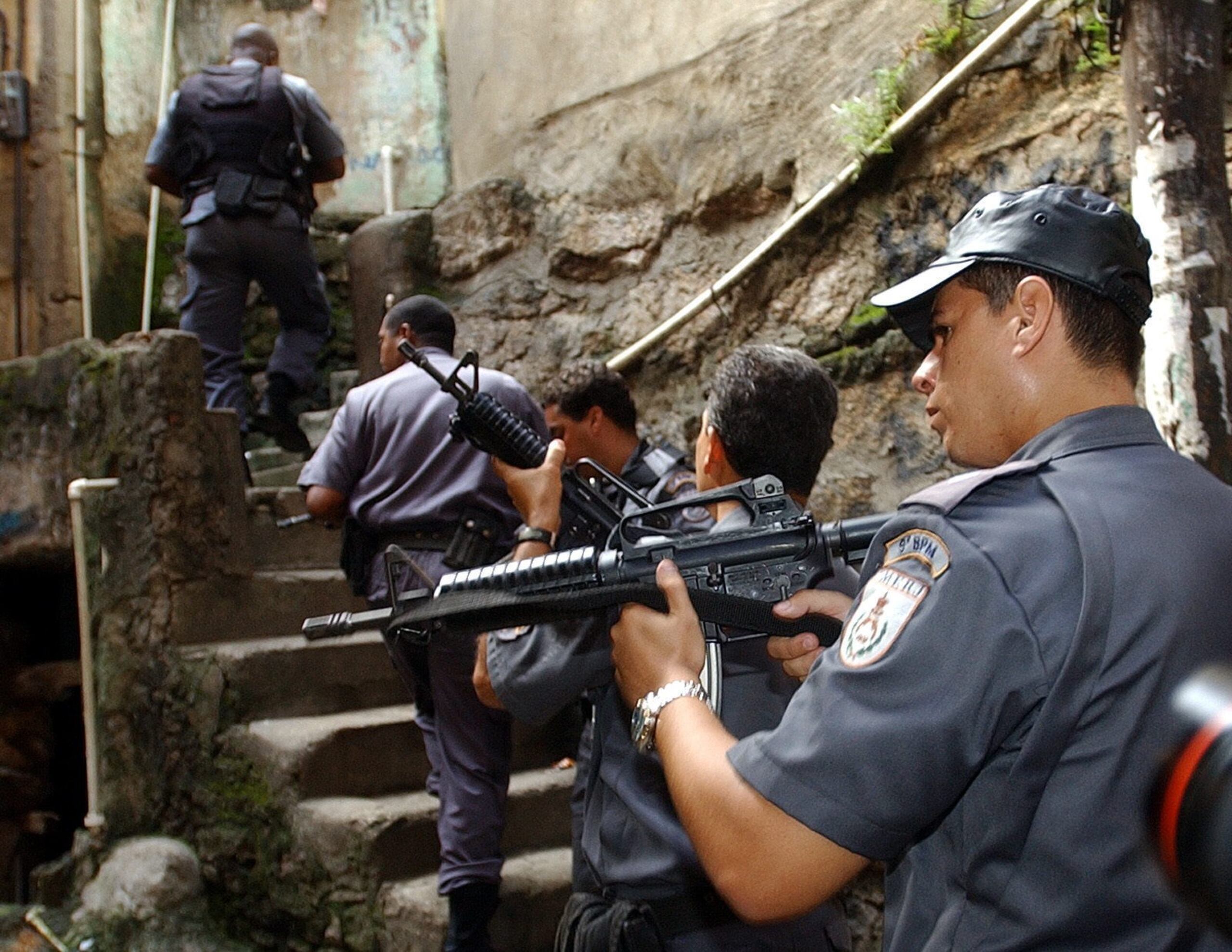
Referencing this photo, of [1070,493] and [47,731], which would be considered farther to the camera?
[47,731]

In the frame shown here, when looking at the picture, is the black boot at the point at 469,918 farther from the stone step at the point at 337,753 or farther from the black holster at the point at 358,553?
the black holster at the point at 358,553

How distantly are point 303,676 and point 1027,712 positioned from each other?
146 inches

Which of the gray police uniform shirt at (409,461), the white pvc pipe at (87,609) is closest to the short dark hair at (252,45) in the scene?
the white pvc pipe at (87,609)

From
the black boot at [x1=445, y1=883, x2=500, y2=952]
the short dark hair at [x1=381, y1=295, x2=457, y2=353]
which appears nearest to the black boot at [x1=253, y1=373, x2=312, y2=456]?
the short dark hair at [x1=381, y1=295, x2=457, y2=353]

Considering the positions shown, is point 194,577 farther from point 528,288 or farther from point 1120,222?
point 1120,222

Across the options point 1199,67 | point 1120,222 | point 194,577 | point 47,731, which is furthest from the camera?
point 47,731

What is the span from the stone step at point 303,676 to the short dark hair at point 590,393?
1.48 m

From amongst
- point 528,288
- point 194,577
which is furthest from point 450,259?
point 194,577

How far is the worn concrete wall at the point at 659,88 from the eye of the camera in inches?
202

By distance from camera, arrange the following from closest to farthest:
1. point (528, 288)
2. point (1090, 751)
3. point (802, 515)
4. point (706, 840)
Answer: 1. point (1090, 751)
2. point (706, 840)
3. point (802, 515)
4. point (528, 288)

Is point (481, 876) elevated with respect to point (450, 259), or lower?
lower

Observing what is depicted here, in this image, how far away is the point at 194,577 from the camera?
179 inches

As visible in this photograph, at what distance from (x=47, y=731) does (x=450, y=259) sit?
10.7 feet

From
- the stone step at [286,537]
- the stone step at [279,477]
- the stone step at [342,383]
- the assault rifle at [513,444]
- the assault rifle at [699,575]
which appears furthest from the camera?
the stone step at [342,383]
